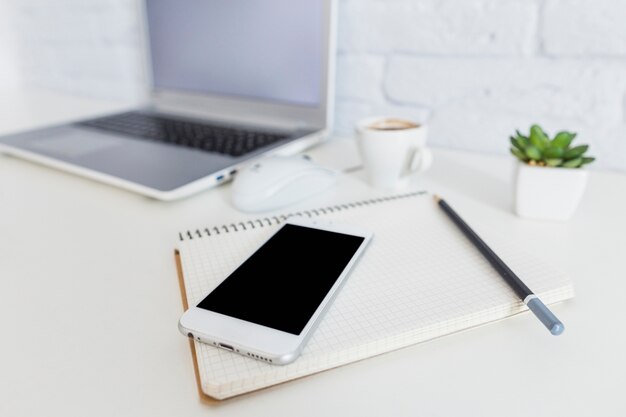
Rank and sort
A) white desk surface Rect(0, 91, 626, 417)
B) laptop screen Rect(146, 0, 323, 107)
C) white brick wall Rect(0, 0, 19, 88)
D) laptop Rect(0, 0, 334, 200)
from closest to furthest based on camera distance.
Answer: white desk surface Rect(0, 91, 626, 417)
laptop Rect(0, 0, 334, 200)
laptop screen Rect(146, 0, 323, 107)
white brick wall Rect(0, 0, 19, 88)

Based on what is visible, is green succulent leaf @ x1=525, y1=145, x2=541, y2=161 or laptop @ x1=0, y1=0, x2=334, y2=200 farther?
laptop @ x1=0, y1=0, x2=334, y2=200

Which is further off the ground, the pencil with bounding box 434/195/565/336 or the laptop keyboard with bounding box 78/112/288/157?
the laptop keyboard with bounding box 78/112/288/157

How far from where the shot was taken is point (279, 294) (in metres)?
0.32

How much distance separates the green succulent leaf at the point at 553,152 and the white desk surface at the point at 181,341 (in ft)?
0.22

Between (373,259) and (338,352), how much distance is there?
0.11 meters

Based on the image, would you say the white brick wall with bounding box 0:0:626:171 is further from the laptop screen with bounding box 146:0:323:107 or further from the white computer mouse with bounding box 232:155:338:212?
the white computer mouse with bounding box 232:155:338:212

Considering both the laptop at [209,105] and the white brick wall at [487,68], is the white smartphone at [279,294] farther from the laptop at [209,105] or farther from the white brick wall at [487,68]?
the white brick wall at [487,68]

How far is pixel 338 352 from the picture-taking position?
282 millimetres

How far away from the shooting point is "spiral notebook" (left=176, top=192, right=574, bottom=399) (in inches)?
10.8

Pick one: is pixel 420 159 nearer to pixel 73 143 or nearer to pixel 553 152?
pixel 553 152

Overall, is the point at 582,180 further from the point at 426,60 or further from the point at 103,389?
the point at 103,389

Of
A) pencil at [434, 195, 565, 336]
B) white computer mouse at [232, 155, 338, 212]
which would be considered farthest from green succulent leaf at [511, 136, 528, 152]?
white computer mouse at [232, 155, 338, 212]

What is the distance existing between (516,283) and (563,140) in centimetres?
20

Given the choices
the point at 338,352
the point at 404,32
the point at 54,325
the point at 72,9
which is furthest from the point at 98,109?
the point at 338,352
